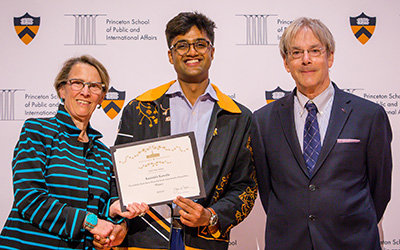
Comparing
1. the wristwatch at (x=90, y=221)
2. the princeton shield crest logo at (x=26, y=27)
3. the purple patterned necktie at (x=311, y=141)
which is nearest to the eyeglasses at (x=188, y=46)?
the purple patterned necktie at (x=311, y=141)

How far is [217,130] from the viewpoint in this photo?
2.15 m

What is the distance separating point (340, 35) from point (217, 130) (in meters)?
1.63

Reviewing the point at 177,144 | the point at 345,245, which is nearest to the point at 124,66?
the point at 177,144

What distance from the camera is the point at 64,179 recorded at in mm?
1986

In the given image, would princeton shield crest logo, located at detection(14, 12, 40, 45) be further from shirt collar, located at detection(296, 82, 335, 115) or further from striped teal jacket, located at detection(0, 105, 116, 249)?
shirt collar, located at detection(296, 82, 335, 115)

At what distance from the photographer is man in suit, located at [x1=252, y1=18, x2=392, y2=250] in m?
1.99

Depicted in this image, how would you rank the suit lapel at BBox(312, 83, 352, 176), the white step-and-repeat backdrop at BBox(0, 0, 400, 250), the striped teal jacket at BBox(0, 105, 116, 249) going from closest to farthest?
the striped teal jacket at BBox(0, 105, 116, 249) → the suit lapel at BBox(312, 83, 352, 176) → the white step-and-repeat backdrop at BBox(0, 0, 400, 250)

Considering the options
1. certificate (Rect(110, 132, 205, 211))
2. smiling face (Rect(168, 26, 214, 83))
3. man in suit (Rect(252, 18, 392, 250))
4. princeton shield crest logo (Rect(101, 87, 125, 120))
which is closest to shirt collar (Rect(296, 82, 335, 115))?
man in suit (Rect(252, 18, 392, 250))

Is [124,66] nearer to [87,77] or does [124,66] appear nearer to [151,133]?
[87,77]

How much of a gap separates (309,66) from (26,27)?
2.25m

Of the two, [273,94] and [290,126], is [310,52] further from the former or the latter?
[273,94]

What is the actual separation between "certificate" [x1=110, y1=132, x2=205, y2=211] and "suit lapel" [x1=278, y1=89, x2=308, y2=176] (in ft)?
1.75

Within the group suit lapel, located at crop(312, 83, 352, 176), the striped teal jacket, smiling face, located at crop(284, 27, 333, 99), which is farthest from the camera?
smiling face, located at crop(284, 27, 333, 99)

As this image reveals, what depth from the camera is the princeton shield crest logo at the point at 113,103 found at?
310 centimetres
